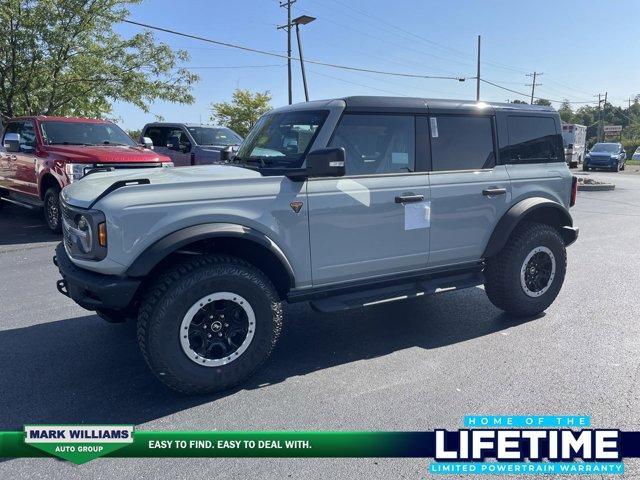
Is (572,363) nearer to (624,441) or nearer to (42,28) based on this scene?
(624,441)

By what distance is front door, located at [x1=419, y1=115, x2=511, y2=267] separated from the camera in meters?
4.15

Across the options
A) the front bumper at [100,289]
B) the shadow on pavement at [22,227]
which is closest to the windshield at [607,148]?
the shadow on pavement at [22,227]

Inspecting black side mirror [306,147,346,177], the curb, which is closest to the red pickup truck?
black side mirror [306,147,346,177]

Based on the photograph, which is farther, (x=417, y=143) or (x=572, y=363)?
(x=417, y=143)

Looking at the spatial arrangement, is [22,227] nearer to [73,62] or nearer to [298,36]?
[73,62]

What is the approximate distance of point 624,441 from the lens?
109 inches

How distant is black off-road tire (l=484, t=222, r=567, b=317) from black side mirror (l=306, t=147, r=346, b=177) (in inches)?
79.1

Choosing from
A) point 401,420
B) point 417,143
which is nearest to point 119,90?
point 417,143

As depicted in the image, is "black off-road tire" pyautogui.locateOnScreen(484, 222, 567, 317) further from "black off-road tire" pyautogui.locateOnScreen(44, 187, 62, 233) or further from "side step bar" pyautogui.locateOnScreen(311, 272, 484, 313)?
"black off-road tire" pyautogui.locateOnScreen(44, 187, 62, 233)

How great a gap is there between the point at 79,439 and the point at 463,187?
334 centimetres

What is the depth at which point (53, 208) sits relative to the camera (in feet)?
28.1

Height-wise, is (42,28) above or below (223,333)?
above

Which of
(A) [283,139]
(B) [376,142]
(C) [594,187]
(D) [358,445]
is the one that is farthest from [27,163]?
(C) [594,187]

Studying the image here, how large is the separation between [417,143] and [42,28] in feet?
43.7
